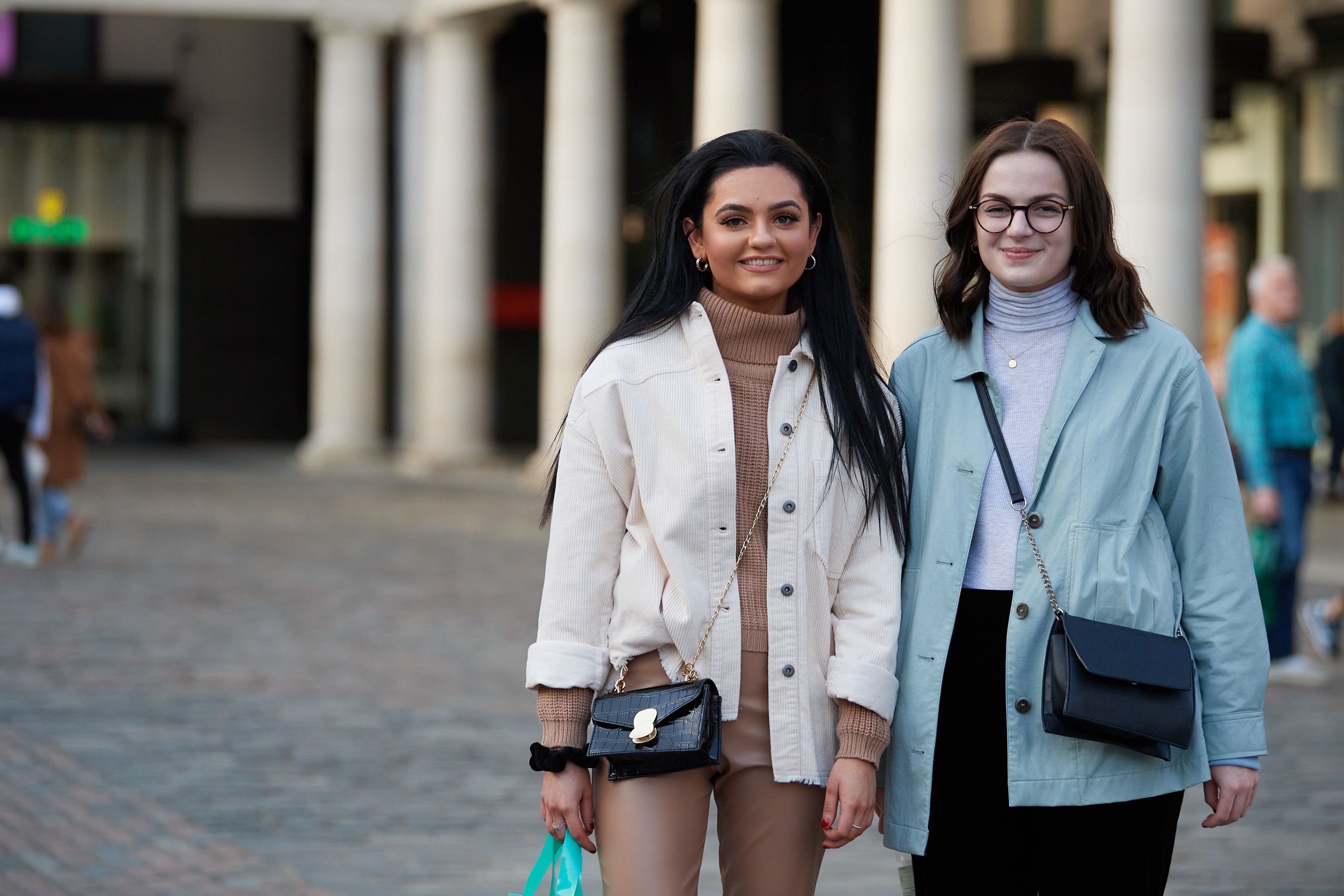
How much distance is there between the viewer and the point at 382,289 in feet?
82.7

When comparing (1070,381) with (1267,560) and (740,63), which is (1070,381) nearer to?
(1267,560)

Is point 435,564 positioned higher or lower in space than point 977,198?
lower

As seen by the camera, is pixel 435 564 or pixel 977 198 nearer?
pixel 977 198

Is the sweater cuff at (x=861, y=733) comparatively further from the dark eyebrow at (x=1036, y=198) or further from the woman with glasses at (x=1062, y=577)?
the dark eyebrow at (x=1036, y=198)

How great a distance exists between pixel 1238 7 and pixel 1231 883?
55.1 feet

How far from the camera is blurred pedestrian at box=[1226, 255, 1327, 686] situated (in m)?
8.14

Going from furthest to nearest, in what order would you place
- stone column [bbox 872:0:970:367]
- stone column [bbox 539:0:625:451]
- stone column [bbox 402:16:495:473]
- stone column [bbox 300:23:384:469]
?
stone column [bbox 300:23:384:469]
stone column [bbox 402:16:495:473]
stone column [bbox 539:0:625:451]
stone column [bbox 872:0:970:367]

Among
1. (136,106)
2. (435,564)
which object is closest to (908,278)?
(435,564)

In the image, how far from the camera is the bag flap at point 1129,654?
2863 millimetres

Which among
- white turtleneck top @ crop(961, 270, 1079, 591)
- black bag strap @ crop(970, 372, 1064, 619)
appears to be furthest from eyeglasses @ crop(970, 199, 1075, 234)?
black bag strap @ crop(970, 372, 1064, 619)

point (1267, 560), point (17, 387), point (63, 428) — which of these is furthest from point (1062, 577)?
point (63, 428)

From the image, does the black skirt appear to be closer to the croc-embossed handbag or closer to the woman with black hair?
the woman with black hair

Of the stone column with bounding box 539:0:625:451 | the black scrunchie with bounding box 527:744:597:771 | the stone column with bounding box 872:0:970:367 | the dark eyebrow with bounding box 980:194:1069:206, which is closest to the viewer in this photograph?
the black scrunchie with bounding box 527:744:597:771

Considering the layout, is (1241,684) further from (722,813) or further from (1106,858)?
(722,813)
